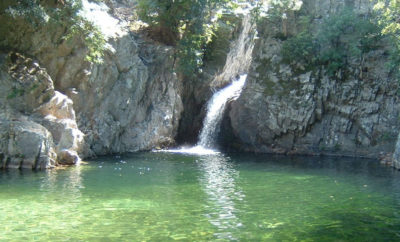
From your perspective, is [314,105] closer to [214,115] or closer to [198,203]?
[214,115]

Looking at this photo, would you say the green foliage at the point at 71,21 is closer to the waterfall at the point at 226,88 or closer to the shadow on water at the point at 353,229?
the waterfall at the point at 226,88

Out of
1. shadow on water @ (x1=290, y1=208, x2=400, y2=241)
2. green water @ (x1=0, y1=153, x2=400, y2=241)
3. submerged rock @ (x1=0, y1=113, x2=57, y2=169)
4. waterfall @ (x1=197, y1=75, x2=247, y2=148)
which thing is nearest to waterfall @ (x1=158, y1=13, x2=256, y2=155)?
waterfall @ (x1=197, y1=75, x2=247, y2=148)

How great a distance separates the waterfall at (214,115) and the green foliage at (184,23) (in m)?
2.66

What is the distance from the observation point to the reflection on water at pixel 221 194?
380 inches

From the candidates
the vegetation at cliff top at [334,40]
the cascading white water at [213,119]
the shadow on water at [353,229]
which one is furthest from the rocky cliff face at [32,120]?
the vegetation at cliff top at [334,40]

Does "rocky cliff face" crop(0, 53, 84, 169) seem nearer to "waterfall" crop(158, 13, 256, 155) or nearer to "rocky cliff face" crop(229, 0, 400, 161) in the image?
"waterfall" crop(158, 13, 256, 155)

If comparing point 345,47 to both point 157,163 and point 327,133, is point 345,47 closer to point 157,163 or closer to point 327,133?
point 327,133

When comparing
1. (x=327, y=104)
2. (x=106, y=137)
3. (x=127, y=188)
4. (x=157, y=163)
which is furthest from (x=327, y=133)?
(x=127, y=188)

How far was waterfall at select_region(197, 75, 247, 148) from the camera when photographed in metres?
28.8

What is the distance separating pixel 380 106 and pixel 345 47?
4.39 metres

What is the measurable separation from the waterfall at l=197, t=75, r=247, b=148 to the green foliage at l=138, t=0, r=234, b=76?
2.66 meters

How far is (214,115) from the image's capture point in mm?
29016

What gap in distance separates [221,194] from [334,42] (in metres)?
17.4

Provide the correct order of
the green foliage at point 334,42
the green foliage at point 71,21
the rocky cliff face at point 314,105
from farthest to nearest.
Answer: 1. the green foliage at point 334,42
2. the rocky cliff face at point 314,105
3. the green foliage at point 71,21
